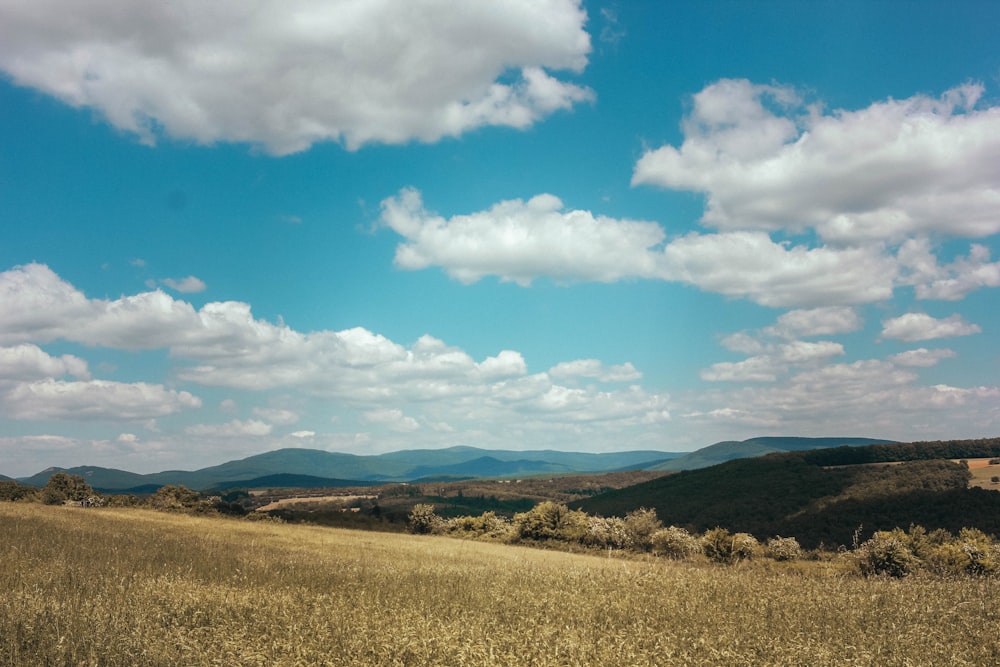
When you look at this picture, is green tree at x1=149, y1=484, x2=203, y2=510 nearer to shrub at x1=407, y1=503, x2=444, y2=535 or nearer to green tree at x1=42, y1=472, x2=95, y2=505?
green tree at x1=42, y1=472, x2=95, y2=505

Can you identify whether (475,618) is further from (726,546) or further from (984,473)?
(984,473)

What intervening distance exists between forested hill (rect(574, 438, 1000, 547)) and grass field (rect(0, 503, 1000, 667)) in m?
88.5

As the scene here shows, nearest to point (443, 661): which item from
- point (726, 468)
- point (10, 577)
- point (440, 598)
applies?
point (440, 598)

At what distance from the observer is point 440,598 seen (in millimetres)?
10383

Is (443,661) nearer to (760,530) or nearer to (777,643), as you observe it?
(777,643)

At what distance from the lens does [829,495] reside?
12344cm

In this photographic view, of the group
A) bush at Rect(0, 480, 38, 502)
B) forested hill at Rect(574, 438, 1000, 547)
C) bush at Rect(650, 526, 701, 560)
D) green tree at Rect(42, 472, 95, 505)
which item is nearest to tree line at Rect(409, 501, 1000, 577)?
bush at Rect(650, 526, 701, 560)

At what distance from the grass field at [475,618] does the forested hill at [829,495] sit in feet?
290

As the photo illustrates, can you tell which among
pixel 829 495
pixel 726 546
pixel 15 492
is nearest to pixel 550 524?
pixel 726 546

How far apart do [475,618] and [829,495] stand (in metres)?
137

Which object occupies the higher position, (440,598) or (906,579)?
(440,598)

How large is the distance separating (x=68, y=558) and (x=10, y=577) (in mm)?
2638

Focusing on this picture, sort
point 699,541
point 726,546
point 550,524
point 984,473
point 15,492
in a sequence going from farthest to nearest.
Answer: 1. point 984,473
2. point 15,492
3. point 550,524
4. point 699,541
5. point 726,546

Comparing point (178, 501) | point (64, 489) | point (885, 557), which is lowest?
point (885, 557)
